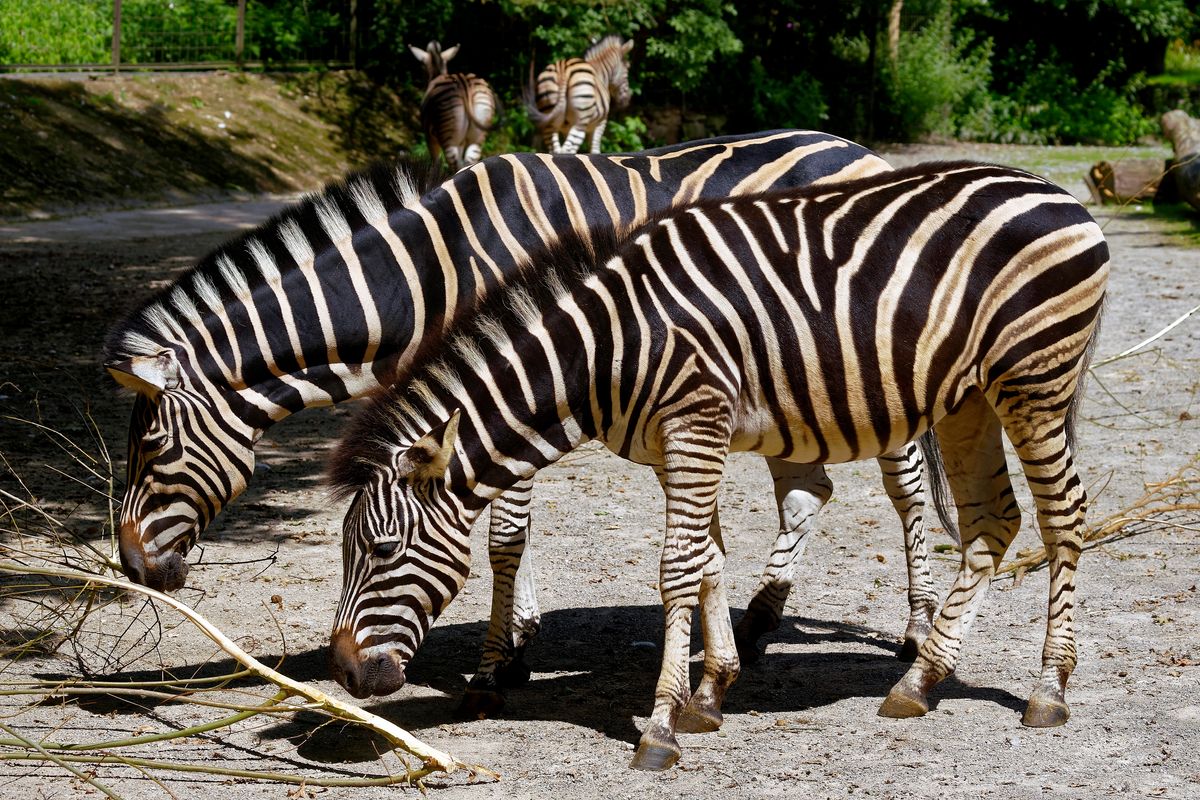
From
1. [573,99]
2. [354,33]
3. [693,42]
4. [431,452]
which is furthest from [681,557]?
[354,33]

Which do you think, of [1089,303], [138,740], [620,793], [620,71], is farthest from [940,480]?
[620,71]

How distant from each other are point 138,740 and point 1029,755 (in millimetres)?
3055

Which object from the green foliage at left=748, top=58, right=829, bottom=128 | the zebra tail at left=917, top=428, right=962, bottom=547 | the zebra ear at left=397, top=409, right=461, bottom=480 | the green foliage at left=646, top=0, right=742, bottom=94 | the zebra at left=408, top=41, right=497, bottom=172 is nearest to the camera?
the zebra ear at left=397, top=409, right=461, bottom=480

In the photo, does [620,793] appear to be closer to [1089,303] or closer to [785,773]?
[785,773]

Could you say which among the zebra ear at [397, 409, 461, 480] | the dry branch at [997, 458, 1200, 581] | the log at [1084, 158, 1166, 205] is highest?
the log at [1084, 158, 1166, 205]

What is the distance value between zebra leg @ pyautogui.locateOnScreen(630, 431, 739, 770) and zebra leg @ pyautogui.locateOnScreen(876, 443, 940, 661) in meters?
1.43

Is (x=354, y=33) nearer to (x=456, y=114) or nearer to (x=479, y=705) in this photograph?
(x=456, y=114)

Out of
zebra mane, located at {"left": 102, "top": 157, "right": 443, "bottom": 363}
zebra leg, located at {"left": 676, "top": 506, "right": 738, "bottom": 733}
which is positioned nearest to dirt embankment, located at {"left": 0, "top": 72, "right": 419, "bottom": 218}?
zebra mane, located at {"left": 102, "top": 157, "right": 443, "bottom": 363}

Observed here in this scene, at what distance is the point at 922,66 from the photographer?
2705 cm

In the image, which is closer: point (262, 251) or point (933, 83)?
point (262, 251)

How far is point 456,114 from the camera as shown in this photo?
60.6 feet

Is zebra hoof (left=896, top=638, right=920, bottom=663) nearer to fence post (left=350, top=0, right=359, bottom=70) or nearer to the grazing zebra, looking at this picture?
the grazing zebra

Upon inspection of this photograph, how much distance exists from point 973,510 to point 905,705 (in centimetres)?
87

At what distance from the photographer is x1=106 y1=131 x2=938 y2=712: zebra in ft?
16.1
